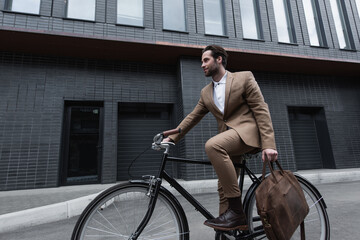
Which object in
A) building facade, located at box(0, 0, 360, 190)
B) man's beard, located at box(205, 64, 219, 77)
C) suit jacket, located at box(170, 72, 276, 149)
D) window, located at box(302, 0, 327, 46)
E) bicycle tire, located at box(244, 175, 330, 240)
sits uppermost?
window, located at box(302, 0, 327, 46)

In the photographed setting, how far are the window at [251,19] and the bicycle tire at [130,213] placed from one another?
790cm

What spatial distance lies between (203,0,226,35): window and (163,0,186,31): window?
3.10ft

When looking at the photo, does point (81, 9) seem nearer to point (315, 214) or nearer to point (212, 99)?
point (212, 99)

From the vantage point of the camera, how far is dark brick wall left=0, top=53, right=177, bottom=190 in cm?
543

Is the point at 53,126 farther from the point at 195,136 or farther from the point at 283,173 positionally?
the point at 283,173

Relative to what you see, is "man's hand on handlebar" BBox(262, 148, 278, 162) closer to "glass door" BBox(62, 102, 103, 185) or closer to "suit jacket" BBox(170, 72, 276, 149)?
"suit jacket" BBox(170, 72, 276, 149)

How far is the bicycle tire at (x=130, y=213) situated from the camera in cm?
135

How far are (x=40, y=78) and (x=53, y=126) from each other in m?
1.68

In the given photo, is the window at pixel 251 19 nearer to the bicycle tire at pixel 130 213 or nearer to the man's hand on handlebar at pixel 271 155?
the man's hand on handlebar at pixel 271 155

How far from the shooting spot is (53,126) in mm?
5832

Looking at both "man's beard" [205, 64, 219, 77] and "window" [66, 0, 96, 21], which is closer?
"man's beard" [205, 64, 219, 77]

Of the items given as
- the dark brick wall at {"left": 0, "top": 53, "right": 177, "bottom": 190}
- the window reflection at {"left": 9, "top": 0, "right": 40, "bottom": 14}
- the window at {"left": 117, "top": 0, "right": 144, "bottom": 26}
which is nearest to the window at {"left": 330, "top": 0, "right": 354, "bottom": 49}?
the dark brick wall at {"left": 0, "top": 53, "right": 177, "bottom": 190}

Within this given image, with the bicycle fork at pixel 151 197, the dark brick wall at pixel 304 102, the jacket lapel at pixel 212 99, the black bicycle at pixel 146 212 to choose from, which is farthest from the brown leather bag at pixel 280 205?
the dark brick wall at pixel 304 102

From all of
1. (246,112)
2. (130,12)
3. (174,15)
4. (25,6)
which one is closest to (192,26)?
(174,15)
